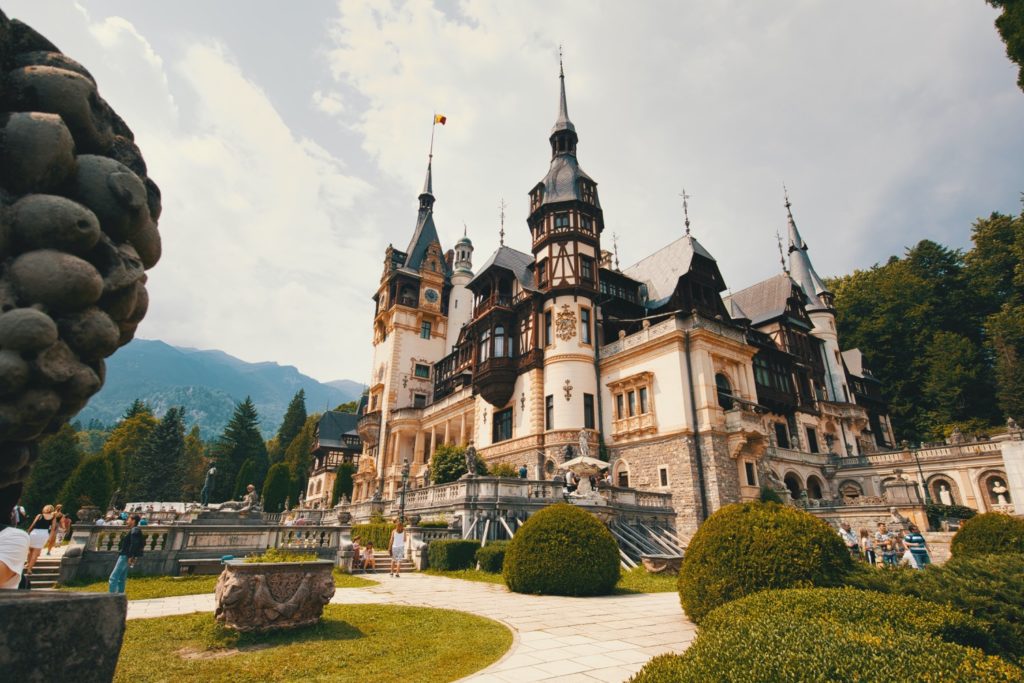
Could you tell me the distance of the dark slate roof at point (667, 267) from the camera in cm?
3578

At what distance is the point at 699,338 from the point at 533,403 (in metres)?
11.0

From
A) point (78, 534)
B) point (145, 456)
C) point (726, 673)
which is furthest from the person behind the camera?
point (145, 456)

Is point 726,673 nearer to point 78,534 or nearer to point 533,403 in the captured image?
point 78,534

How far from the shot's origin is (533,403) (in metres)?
33.0

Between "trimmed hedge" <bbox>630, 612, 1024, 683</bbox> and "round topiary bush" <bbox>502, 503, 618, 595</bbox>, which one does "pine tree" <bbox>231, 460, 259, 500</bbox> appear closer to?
"round topiary bush" <bbox>502, 503, 618, 595</bbox>

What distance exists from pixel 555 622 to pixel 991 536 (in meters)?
12.8

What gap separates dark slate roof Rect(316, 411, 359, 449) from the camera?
62.4 m

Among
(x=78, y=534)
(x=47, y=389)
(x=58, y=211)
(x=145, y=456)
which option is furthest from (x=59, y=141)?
(x=145, y=456)

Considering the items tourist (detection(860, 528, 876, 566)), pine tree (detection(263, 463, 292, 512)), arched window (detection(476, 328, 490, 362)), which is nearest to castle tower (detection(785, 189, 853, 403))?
tourist (detection(860, 528, 876, 566))

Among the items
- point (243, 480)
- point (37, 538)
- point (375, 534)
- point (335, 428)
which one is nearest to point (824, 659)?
point (37, 538)

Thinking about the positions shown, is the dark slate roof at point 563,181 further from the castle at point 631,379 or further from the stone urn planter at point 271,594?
the stone urn planter at point 271,594

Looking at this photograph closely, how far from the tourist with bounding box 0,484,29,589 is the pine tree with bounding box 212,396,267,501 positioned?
256 ft

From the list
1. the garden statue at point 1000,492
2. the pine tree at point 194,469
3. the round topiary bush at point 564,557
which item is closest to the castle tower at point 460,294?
the round topiary bush at point 564,557

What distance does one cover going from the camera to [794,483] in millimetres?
36656
